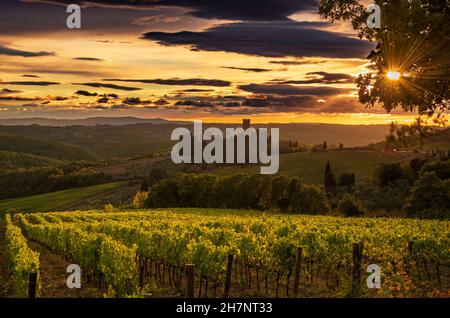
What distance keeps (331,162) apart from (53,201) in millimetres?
74168

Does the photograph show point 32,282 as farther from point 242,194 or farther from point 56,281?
point 242,194

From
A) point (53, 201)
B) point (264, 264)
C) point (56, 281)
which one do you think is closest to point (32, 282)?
point (264, 264)

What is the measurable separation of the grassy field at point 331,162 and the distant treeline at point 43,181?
40961mm

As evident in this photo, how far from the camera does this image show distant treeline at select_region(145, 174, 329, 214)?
3794 inches

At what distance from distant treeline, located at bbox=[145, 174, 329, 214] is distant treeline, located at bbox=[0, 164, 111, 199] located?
202 ft

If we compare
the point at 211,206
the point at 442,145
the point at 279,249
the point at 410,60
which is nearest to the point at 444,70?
the point at 410,60

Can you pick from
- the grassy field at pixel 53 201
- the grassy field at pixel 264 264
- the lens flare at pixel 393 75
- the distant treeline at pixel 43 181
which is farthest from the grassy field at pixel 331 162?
the lens flare at pixel 393 75

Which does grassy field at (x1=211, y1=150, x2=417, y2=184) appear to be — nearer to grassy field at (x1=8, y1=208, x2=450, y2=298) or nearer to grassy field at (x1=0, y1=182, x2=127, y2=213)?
grassy field at (x1=0, y1=182, x2=127, y2=213)

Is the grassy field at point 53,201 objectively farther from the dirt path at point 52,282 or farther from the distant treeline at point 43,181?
the dirt path at point 52,282

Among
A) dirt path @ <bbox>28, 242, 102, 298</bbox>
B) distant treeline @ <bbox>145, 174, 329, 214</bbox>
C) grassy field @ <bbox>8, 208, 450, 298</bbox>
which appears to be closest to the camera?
grassy field @ <bbox>8, 208, 450, 298</bbox>

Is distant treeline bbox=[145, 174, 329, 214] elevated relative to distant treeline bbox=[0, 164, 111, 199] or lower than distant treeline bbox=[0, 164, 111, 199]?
elevated

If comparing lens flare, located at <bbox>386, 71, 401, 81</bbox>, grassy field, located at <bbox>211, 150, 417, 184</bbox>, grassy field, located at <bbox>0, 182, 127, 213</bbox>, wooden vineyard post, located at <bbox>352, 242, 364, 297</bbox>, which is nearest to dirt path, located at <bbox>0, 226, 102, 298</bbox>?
wooden vineyard post, located at <bbox>352, 242, 364, 297</bbox>

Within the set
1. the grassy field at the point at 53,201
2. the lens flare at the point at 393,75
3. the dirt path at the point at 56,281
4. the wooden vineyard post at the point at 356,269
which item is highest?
the lens flare at the point at 393,75

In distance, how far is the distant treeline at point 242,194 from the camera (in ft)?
316
